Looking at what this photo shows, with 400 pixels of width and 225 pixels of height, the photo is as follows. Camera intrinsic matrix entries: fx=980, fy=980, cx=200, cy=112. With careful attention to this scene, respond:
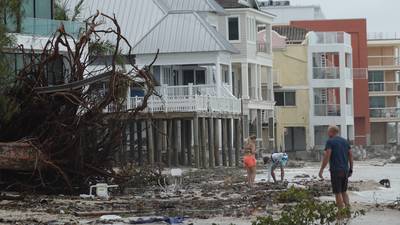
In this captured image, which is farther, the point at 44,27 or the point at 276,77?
the point at 276,77

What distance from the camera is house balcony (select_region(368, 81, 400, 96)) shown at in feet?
295

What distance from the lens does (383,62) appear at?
301ft

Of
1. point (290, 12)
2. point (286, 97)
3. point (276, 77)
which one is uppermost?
point (290, 12)

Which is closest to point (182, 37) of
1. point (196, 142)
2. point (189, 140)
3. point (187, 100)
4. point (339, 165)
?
point (189, 140)

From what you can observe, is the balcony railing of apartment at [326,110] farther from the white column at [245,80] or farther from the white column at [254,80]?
the white column at [245,80]

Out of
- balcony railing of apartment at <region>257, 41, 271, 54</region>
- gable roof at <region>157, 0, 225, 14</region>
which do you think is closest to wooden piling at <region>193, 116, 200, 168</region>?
gable roof at <region>157, 0, 225, 14</region>

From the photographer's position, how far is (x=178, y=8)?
5812 centimetres

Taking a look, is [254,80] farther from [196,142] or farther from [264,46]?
[196,142]

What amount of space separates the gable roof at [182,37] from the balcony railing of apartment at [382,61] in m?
39.8

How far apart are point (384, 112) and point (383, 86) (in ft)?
9.51

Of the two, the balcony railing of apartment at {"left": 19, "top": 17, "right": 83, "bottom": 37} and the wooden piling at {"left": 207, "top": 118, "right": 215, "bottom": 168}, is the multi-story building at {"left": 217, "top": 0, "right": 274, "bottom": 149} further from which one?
the balcony railing of apartment at {"left": 19, "top": 17, "right": 83, "bottom": 37}

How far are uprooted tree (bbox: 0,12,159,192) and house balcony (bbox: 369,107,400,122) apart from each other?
64.1 meters

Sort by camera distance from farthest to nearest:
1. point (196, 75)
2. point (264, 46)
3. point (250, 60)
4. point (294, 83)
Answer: point (294, 83) < point (264, 46) < point (250, 60) < point (196, 75)

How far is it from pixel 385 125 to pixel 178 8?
3986 centimetres
